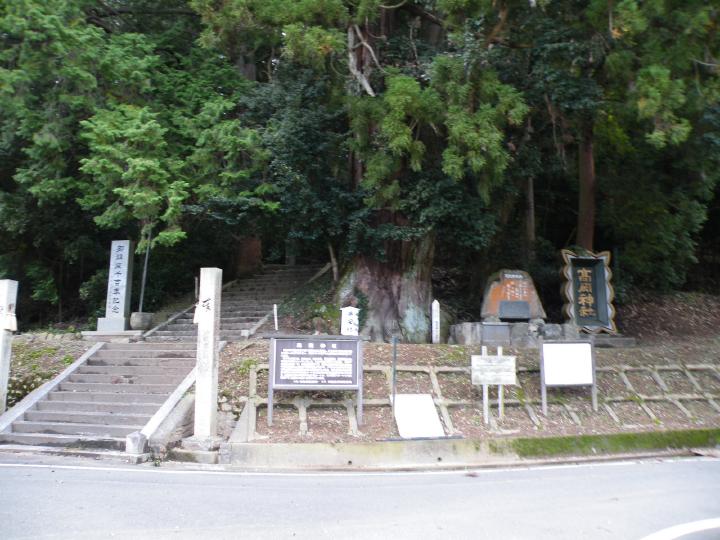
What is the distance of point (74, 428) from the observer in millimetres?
10719

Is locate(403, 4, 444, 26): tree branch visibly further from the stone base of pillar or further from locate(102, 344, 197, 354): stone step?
the stone base of pillar

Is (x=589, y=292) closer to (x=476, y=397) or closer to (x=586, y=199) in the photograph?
(x=586, y=199)

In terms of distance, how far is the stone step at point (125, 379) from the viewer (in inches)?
479

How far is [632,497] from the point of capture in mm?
7250

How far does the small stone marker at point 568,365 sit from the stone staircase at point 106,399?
745 centimetres

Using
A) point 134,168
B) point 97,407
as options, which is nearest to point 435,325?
point 97,407

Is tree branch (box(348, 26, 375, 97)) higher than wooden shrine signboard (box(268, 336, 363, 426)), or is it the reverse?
tree branch (box(348, 26, 375, 97))

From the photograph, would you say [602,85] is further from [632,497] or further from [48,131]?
[48,131]

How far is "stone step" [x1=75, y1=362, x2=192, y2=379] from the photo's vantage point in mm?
12506

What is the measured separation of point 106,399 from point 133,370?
1.17 meters

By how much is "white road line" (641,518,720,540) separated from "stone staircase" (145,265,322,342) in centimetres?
1044

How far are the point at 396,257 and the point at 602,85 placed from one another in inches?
253

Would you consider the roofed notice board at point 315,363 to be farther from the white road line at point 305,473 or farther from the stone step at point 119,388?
the stone step at point 119,388

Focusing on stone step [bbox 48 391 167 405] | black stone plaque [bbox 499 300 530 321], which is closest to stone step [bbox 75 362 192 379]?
stone step [bbox 48 391 167 405]
